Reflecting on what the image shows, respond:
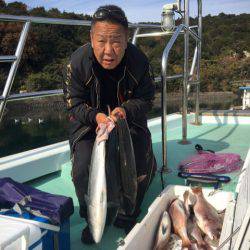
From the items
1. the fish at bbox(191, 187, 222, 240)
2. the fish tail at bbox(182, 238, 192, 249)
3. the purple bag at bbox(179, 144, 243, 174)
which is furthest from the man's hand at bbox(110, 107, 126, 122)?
the purple bag at bbox(179, 144, 243, 174)

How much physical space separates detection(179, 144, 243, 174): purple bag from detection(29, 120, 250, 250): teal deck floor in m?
0.10

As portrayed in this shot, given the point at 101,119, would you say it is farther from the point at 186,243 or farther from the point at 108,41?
the point at 186,243

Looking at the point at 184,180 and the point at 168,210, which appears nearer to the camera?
the point at 168,210

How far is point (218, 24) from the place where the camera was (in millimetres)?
→ 51344

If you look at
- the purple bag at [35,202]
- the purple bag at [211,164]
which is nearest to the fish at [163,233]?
the purple bag at [35,202]

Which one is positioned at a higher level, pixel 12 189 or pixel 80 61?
pixel 80 61

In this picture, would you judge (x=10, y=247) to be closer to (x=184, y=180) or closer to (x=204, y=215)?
(x=204, y=215)

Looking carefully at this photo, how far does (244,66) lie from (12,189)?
43.9m

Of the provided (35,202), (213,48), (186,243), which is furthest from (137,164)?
(213,48)

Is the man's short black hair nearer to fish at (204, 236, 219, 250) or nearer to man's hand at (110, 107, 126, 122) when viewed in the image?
man's hand at (110, 107, 126, 122)

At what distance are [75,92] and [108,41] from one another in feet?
1.35

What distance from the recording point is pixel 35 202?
1939 mm

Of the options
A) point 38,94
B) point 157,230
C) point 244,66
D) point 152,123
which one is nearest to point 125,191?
point 157,230

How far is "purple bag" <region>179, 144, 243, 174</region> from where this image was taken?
3.06m
